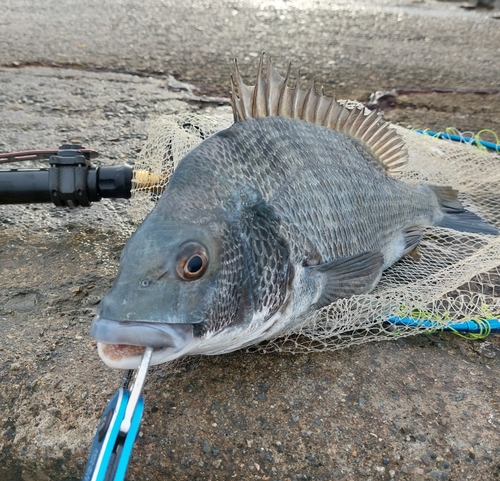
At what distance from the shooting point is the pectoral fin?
1996mm

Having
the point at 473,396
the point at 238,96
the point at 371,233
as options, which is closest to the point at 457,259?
the point at 371,233

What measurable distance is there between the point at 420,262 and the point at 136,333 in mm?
1766

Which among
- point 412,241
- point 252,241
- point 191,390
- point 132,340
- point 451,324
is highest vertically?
point 252,241

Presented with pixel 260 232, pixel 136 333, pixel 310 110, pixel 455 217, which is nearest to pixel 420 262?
pixel 455 217

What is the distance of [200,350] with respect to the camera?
1630 millimetres

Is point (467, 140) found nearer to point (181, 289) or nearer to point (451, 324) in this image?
point (451, 324)

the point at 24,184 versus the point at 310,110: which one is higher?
the point at 310,110

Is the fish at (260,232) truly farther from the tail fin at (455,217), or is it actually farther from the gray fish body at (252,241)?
the tail fin at (455,217)

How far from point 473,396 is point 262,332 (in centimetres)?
90

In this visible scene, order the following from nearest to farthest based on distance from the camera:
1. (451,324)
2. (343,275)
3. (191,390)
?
(191,390) → (343,275) → (451,324)

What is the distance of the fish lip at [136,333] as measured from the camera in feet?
4.38

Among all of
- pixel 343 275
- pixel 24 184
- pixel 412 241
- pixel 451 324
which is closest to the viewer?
pixel 343 275

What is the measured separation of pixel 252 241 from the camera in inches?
66.4

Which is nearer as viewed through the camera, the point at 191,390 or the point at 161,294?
the point at 161,294
